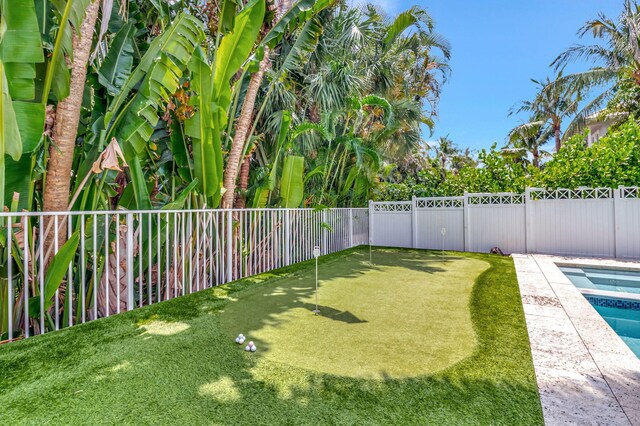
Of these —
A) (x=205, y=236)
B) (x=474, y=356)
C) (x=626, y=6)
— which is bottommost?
(x=474, y=356)

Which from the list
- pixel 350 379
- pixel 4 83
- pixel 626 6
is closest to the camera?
pixel 350 379

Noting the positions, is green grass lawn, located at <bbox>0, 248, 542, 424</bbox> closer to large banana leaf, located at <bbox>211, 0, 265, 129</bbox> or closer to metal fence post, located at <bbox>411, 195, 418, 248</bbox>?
large banana leaf, located at <bbox>211, 0, 265, 129</bbox>

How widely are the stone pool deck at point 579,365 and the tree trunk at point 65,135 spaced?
15.5ft

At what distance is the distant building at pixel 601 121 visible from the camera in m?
12.5

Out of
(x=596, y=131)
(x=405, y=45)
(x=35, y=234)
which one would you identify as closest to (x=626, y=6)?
(x=405, y=45)

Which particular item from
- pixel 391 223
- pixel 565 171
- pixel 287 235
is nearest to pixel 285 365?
pixel 287 235

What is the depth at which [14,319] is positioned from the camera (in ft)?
10.9

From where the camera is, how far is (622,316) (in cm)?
442

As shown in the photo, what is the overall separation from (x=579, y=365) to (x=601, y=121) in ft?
56.5

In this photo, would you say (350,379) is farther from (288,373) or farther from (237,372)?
(237,372)

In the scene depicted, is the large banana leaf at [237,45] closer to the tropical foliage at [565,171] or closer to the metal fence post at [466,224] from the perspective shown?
the tropical foliage at [565,171]

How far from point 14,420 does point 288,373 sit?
1.60m

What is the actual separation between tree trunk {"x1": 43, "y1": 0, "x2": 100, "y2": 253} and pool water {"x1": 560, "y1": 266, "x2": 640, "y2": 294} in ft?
26.5

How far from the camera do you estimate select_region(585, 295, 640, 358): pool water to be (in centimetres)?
369
